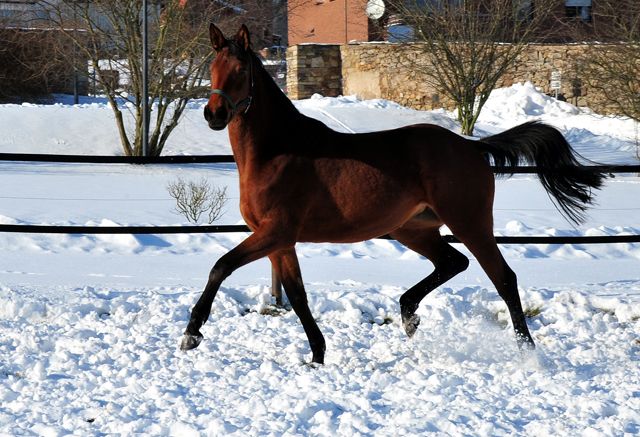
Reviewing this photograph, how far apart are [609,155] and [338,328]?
13.9m

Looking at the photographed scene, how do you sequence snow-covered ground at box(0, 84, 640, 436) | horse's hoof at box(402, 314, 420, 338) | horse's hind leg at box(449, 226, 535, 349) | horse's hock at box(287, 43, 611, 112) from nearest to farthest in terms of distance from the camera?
snow-covered ground at box(0, 84, 640, 436) < horse's hind leg at box(449, 226, 535, 349) < horse's hoof at box(402, 314, 420, 338) < horse's hock at box(287, 43, 611, 112)

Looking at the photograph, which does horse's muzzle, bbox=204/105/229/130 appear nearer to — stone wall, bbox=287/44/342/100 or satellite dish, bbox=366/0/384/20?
satellite dish, bbox=366/0/384/20

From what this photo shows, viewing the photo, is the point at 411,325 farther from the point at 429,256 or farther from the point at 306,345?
the point at 306,345

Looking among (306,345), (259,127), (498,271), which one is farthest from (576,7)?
(259,127)

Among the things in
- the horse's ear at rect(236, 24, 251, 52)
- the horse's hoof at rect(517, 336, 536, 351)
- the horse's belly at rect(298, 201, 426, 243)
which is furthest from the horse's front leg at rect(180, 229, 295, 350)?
the horse's hoof at rect(517, 336, 536, 351)

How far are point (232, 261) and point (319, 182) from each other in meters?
0.63

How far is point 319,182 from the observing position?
3639mm

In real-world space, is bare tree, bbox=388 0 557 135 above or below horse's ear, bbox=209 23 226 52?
above

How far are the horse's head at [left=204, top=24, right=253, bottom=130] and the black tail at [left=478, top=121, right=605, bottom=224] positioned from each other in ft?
5.15

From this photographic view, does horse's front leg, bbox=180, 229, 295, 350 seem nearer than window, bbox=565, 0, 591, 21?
Yes

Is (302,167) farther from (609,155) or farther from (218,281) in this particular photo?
(609,155)

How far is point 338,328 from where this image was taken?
178 inches

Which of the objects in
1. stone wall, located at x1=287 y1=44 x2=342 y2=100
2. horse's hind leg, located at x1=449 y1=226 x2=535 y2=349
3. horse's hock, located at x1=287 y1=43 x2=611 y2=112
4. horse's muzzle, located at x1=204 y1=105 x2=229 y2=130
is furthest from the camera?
stone wall, located at x1=287 y1=44 x2=342 y2=100

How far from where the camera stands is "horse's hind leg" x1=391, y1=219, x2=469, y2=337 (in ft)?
13.9
